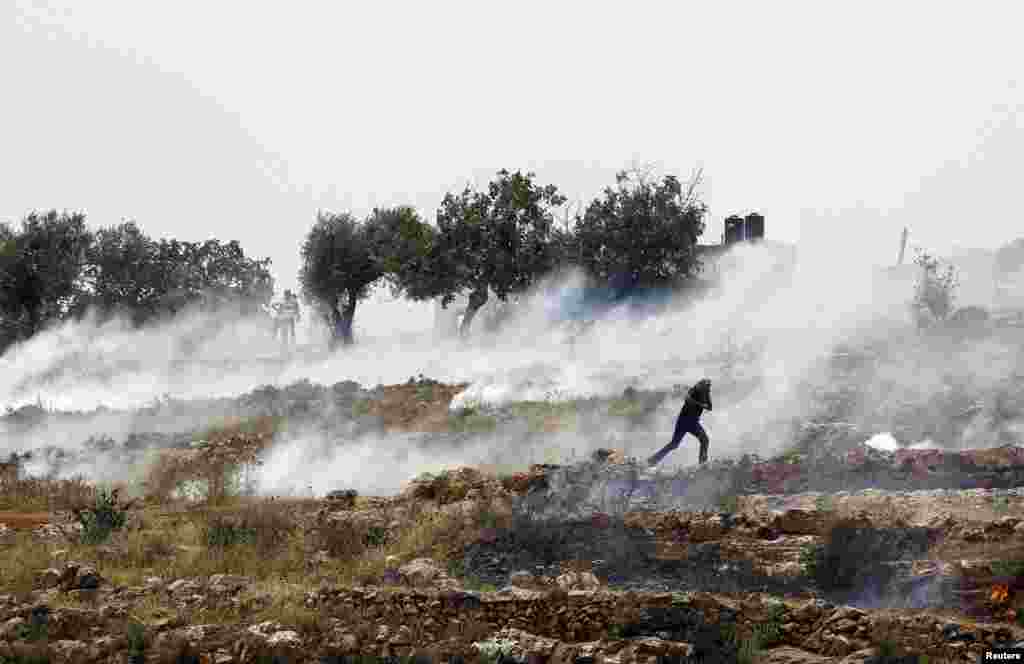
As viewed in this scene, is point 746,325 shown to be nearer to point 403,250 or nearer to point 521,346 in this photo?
point 521,346

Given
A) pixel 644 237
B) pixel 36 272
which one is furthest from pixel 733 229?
pixel 36 272

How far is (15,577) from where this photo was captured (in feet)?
42.0

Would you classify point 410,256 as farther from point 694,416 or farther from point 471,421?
point 694,416

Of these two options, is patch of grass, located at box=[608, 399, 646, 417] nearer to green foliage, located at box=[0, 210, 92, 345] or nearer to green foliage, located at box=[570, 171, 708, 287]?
green foliage, located at box=[570, 171, 708, 287]

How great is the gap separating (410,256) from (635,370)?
694 inches

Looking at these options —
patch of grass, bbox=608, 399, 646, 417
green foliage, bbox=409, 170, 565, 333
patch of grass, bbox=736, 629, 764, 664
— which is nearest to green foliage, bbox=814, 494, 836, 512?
patch of grass, bbox=736, 629, 764, 664

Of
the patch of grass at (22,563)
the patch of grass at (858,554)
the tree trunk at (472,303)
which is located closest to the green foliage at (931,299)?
the tree trunk at (472,303)

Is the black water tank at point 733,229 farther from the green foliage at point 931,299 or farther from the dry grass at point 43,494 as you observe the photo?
the dry grass at point 43,494

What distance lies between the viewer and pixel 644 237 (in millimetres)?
42469

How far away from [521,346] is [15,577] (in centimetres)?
3206

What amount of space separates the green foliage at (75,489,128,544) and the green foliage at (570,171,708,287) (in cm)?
2875

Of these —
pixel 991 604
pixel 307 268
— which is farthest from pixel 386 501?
pixel 307 268

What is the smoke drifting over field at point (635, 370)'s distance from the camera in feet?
75.5

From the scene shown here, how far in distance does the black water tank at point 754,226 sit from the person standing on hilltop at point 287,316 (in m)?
31.9
